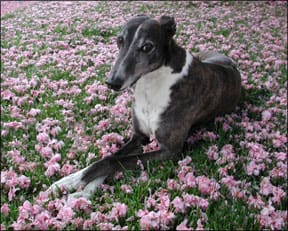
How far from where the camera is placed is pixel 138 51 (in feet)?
11.9

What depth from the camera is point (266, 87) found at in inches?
248

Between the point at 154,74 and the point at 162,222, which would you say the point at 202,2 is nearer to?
the point at 154,74

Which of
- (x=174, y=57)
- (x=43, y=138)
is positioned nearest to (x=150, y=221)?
(x=174, y=57)

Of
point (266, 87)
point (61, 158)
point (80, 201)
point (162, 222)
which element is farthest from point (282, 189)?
point (266, 87)

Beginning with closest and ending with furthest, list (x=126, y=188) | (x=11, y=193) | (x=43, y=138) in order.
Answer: (x=11, y=193) → (x=126, y=188) → (x=43, y=138)

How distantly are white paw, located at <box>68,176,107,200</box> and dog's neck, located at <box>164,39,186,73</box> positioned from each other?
136 cm

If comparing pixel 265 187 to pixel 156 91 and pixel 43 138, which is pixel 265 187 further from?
pixel 43 138

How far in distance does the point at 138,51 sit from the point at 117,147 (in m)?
1.33

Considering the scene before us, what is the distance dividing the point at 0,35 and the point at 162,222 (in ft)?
28.3

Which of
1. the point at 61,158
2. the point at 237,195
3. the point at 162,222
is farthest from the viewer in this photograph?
the point at 61,158

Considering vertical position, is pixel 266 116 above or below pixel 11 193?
below

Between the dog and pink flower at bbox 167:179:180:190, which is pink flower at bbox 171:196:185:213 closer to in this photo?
pink flower at bbox 167:179:180:190

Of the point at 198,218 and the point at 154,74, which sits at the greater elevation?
the point at 154,74

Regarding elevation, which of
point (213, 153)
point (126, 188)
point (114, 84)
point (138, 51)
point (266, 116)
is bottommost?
point (266, 116)
